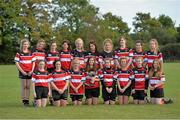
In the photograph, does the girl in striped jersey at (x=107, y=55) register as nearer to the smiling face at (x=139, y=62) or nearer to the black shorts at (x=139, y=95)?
the smiling face at (x=139, y=62)

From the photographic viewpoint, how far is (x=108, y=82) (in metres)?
13.3

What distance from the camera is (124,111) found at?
11188 mm

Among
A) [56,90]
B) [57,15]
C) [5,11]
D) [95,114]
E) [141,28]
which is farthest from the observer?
[141,28]

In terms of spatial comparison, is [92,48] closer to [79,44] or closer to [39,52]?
[79,44]

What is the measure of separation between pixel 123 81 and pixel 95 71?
0.87 meters

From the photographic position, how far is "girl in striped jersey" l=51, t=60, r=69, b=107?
12664 mm

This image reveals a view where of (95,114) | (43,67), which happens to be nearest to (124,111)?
(95,114)

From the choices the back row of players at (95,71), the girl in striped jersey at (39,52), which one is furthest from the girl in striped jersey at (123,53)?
the girl in striped jersey at (39,52)

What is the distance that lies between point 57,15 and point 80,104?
58714mm

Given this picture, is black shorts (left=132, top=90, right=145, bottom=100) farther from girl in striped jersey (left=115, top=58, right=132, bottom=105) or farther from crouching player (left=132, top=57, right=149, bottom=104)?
girl in striped jersey (left=115, top=58, right=132, bottom=105)

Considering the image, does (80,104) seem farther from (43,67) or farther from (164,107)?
(164,107)

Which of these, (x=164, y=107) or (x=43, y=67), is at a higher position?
(x=43, y=67)

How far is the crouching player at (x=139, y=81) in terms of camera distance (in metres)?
13.1

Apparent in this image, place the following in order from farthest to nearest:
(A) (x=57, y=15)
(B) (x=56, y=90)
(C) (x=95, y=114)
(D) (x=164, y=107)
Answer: (A) (x=57, y=15) < (B) (x=56, y=90) < (D) (x=164, y=107) < (C) (x=95, y=114)
